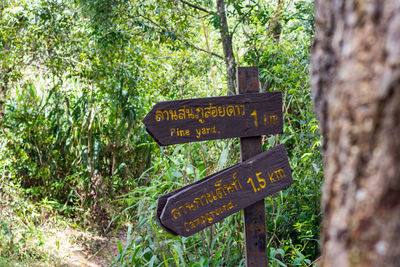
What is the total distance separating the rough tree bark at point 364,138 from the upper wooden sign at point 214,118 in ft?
4.35

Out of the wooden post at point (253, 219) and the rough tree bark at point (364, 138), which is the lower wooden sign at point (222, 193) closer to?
the wooden post at point (253, 219)

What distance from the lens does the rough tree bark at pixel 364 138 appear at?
665mm

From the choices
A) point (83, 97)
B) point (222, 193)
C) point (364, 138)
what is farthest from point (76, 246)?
point (364, 138)

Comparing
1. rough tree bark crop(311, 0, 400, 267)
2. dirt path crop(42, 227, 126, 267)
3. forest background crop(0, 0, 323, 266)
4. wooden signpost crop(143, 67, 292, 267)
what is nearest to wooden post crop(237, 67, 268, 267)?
wooden signpost crop(143, 67, 292, 267)

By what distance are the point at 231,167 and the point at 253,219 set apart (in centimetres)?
36

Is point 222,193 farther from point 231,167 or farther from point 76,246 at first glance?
point 76,246

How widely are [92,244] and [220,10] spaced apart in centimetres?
338

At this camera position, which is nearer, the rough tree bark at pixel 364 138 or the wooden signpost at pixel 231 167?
the rough tree bark at pixel 364 138

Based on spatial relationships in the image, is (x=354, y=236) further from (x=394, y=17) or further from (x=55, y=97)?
(x=55, y=97)

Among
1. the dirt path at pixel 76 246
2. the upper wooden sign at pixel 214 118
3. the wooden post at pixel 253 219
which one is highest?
the upper wooden sign at pixel 214 118

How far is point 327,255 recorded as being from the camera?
2.59ft

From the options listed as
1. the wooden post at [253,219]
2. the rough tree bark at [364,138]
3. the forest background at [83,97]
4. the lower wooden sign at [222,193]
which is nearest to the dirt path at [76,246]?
the forest background at [83,97]

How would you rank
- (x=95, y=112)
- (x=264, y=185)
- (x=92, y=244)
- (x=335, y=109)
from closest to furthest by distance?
(x=335, y=109) < (x=264, y=185) < (x=92, y=244) < (x=95, y=112)

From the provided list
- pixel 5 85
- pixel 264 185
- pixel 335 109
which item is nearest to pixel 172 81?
pixel 5 85
